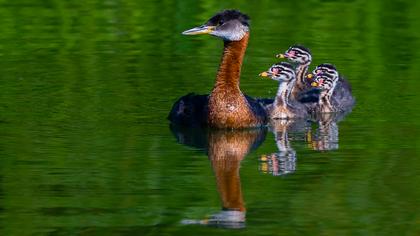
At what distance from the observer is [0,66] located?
1736cm

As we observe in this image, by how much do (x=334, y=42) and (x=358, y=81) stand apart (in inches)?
86.9

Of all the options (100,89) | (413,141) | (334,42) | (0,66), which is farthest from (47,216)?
(334,42)

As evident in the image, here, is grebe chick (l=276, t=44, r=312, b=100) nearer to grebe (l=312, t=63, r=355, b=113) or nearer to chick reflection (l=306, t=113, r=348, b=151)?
grebe (l=312, t=63, r=355, b=113)

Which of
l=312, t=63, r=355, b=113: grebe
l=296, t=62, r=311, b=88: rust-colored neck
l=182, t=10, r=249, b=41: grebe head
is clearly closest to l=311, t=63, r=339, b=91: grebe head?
l=312, t=63, r=355, b=113: grebe

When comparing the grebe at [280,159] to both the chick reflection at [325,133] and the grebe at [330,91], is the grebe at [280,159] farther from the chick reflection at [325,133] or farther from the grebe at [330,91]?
the grebe at [330,91]

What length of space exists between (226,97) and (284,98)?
126cm

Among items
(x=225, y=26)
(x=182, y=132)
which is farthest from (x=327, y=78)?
(x=182, y=132)

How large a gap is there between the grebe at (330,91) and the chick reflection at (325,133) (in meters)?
0.19

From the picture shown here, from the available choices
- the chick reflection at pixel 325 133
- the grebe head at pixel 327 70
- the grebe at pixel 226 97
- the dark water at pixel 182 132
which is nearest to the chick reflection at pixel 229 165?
the dark water at pixel 182 132

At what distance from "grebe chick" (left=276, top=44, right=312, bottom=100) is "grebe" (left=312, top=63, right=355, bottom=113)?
595 mm

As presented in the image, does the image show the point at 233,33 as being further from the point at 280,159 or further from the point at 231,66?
the point at 280,159

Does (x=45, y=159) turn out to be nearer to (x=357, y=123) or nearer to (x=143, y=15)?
(x=357, y=123)

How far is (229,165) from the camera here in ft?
41.2

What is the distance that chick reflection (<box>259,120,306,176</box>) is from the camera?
1227cm
